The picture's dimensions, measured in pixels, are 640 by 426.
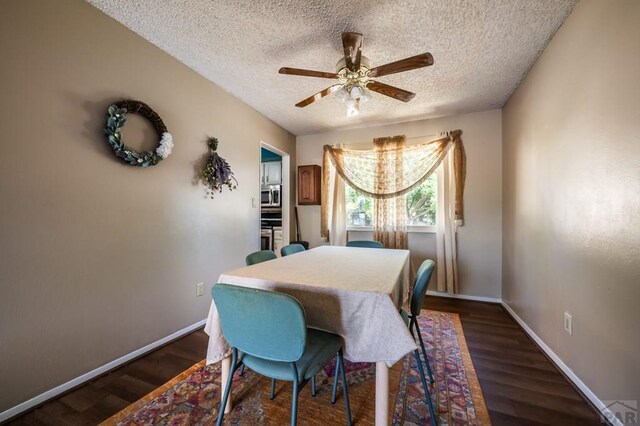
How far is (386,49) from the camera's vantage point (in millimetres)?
2061

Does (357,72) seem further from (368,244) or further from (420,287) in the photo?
(368,244)

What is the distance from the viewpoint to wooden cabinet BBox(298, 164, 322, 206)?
4055 millimetres

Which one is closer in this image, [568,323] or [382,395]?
[382,395]

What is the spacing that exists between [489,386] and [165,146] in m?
2.98

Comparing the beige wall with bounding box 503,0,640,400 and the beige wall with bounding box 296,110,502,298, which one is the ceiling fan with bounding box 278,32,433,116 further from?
the beige wall with bounding box 296,110,502,298

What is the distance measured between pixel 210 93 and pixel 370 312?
2.69 m

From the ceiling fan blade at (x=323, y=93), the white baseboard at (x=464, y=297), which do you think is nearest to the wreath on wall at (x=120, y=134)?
the ceiling fan blade at (x=323, y=93)

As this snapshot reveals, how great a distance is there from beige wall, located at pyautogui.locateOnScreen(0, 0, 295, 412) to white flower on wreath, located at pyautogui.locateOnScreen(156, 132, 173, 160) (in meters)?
0.12

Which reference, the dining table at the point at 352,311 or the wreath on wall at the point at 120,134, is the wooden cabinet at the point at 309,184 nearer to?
the wreath on wall at the point at 120,134

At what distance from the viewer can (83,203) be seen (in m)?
1.65

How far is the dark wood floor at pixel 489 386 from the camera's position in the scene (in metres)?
1.37

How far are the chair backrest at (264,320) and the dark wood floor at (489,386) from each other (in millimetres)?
1108

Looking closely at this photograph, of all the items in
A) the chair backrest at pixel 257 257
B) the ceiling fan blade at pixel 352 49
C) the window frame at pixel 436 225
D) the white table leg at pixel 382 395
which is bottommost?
the white table leg at pixel 382 395

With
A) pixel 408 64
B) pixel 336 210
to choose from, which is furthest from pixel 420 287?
pixel 336 210
